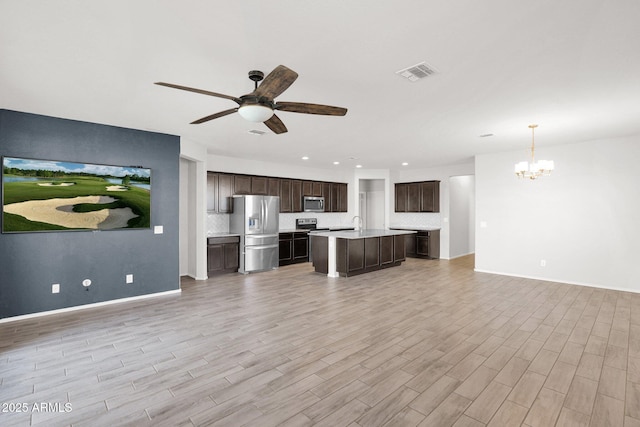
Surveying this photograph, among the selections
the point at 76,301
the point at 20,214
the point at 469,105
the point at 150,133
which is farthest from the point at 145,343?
the point at 469,105

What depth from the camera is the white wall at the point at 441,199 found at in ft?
28.7

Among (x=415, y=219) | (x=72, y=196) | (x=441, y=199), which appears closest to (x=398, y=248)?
(x=415, y=219)

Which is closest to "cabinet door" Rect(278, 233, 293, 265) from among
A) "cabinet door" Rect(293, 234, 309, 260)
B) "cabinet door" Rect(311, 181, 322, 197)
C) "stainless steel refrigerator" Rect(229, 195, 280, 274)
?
"cabinet door" Rect(293, 234, 309, 260)

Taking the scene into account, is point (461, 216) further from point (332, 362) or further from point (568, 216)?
point (332, 362)

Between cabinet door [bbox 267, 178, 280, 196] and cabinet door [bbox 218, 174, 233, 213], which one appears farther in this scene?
cabinet door [bbox 267, 178, 280, 196]

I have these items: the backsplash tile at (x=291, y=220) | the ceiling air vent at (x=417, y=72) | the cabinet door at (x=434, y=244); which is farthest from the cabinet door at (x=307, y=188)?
the ceiling air vent at (x=417, y=72)

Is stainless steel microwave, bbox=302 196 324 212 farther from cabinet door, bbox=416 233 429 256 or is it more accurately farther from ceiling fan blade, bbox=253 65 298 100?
ceiling fan blade, bbox=253 65 298 100

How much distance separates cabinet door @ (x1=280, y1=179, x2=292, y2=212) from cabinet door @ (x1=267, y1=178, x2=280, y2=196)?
13 cm

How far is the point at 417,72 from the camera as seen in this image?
9.25ft

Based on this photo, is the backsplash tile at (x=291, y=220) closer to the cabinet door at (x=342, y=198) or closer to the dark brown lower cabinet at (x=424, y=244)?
the cabinet door at (x=342, y=198)

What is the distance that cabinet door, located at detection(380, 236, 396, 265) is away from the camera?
7215 millimetres

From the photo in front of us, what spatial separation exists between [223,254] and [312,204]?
317 cm

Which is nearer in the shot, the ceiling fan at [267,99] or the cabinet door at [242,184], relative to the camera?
the ceiling fan at [267,99]

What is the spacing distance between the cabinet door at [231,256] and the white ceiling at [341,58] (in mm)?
3067
